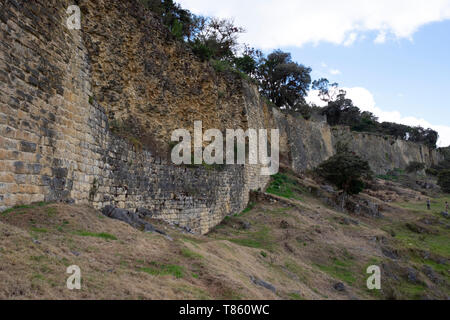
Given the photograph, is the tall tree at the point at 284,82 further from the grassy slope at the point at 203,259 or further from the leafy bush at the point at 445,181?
the grassy slope at the point at 203,259

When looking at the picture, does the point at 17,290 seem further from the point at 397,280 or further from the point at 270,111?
the point at 270,111

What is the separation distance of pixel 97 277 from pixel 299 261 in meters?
8.00

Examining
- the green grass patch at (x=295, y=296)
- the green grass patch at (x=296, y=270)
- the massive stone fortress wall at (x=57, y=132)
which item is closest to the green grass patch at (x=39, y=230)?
the massive stone fortress wall at (x=57, y=132)

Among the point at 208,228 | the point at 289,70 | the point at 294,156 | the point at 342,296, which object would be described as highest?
the point at 289,70

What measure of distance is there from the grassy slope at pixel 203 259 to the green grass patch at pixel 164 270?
0.02m

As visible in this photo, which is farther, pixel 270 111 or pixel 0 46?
pixel 270 111

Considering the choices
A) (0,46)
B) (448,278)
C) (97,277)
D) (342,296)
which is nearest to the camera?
(97,277)

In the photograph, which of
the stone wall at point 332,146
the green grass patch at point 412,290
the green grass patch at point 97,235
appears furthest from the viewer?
the stone wall at point 332,146

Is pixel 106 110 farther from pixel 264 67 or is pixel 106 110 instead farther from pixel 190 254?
pixel 264 67

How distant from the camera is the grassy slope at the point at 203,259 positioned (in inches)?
163

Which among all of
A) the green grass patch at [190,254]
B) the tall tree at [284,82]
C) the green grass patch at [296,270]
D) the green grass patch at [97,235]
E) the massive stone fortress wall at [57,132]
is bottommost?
the green grass patch at [296,270]

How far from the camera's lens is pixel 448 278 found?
1302 cm

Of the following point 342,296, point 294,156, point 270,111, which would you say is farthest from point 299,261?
point 294,156

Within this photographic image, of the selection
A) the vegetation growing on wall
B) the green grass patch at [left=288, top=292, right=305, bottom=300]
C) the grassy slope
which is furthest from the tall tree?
the green grass patch at [left=288, top=292, right=305, bottom=300]
